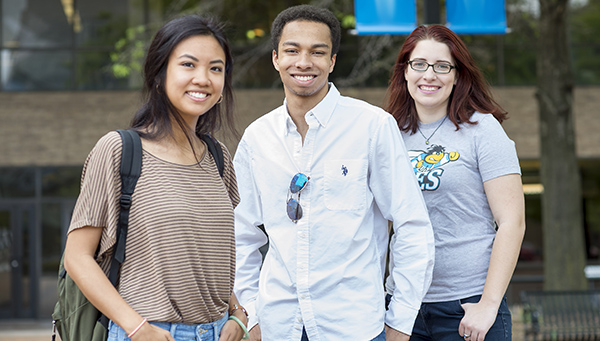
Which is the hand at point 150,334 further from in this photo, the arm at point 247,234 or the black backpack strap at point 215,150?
the arm at point 247,234

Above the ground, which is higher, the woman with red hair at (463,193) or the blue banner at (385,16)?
the blue banner at (385,16)

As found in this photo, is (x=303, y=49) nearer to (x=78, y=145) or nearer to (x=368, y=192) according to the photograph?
(x=368, y=192)

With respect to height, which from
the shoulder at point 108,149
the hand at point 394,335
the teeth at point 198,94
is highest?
the teeth at point 198,94

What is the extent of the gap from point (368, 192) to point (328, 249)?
0.99 ft

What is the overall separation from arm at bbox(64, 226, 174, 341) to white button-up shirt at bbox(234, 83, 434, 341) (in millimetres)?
792

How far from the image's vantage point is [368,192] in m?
2.93

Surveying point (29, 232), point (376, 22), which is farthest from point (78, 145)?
point (376, 22)

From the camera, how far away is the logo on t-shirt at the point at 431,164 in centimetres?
309

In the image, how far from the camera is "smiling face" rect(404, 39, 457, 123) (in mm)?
3180

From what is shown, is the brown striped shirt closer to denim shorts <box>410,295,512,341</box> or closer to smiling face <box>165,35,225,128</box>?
smiling face <box>165,35,225,128</box>

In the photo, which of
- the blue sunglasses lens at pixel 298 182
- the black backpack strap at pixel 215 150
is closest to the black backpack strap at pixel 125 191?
A: the black backpack strap at pixel 215 150

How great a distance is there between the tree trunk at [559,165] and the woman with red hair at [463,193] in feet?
22.1

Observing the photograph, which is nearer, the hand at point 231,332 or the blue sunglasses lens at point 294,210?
the hand at point 231,332

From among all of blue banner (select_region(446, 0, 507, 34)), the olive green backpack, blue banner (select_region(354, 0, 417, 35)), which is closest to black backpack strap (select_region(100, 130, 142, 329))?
the olive green backpack
